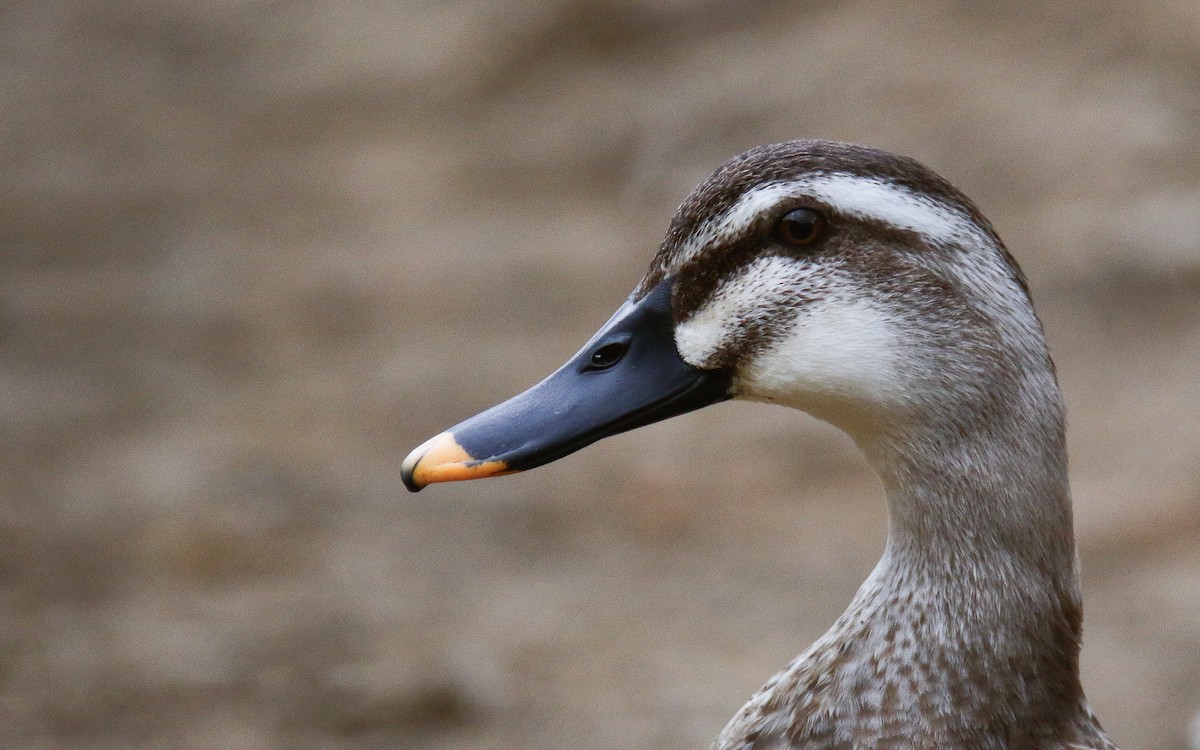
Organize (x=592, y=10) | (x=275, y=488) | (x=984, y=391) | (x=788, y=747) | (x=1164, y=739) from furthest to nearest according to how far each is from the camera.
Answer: (x=592, y=10)
(x=275, y=488)
(x=1164, y=739)
(x=788, y=747)
(x=984, y=391)

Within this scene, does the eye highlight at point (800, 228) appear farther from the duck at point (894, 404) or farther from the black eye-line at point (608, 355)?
the black eye-line at point (608, 355)

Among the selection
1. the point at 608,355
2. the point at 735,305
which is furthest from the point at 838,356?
the point at 608,355

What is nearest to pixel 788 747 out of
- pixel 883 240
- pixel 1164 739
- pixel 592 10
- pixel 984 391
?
pixel 984 391

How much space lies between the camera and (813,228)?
2.02 m

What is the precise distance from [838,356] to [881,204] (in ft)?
0.71

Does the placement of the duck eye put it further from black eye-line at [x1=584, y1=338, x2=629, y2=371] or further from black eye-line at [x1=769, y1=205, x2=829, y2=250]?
black eye-line at [x1=769, y1=205, x2=829, y2=250]

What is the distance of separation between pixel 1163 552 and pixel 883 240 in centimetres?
289

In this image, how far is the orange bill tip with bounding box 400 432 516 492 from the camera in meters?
2.07

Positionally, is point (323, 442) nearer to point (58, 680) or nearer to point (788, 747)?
point (58, 680)

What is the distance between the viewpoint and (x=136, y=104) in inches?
283

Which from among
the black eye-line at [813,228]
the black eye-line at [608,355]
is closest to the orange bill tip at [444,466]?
the black eye-line at [608,355]

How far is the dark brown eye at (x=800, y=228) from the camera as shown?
2010 mm

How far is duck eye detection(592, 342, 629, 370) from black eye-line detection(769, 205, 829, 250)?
0.95 ft

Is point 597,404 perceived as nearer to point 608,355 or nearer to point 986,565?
point 608,355
